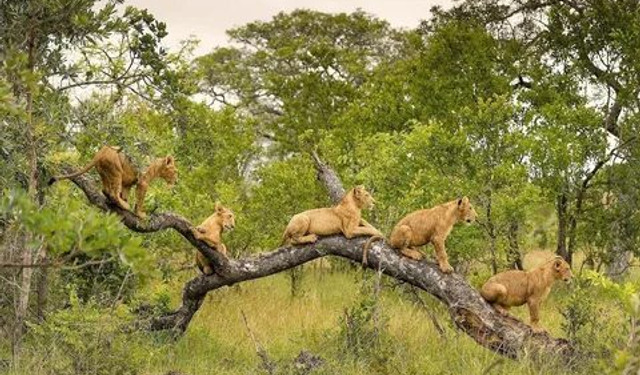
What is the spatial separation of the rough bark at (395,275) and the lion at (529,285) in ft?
0.54

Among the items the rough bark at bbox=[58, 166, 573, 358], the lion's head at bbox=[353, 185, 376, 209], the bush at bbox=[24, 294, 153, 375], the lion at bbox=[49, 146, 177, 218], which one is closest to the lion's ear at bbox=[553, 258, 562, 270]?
the rough bark at bbox=[58, 166, 573, 358]

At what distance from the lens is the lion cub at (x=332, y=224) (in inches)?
395

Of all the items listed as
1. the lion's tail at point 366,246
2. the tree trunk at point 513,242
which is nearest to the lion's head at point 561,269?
the lion's tail at point 366,246

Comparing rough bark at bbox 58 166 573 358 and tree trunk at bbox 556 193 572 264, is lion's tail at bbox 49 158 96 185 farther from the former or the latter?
tree trunk at bbox 556 193 572 264

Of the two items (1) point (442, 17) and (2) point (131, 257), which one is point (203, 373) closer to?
(2) point (131, 257)

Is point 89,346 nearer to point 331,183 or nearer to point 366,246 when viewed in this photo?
point 366,246

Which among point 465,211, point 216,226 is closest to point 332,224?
point 216,226

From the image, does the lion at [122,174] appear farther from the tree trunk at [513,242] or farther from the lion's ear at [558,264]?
the tree trunk at [513,242]

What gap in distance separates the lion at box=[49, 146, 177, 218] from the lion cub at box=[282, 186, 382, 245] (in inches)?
67.0

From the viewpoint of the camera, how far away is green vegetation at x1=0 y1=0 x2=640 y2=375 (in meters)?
8.55

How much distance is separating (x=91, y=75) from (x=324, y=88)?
19328 millimetres

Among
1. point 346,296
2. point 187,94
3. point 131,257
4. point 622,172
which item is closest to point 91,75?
point 187,94

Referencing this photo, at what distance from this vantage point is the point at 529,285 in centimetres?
962

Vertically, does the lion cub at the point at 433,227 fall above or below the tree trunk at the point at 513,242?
above
